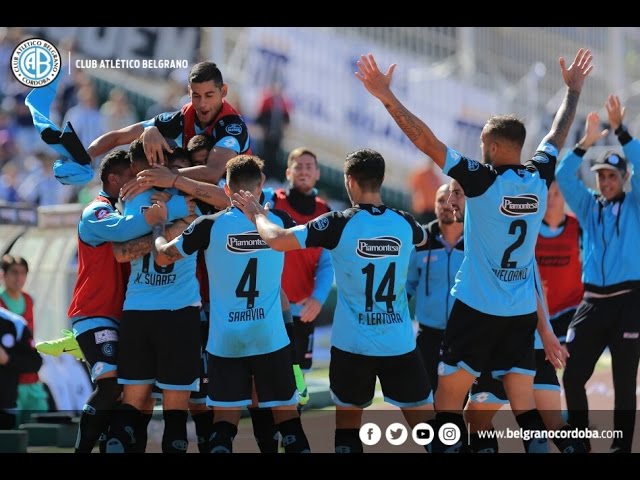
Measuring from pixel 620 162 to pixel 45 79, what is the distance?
498 centimetres

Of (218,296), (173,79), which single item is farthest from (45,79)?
(173,79)

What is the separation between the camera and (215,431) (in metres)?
6.89

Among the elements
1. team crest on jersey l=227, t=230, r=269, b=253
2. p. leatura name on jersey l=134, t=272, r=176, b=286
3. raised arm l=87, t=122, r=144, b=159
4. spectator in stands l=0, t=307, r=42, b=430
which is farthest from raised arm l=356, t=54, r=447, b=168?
spectator in stands l=0, t=307, r=42, b=430

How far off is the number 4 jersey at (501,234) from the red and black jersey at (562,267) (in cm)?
237

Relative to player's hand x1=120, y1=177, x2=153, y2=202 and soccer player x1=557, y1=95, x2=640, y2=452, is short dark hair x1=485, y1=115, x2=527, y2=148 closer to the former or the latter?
soccer player x1=557, y1=95, x2=640, y2=452

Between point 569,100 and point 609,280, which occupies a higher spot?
point 569,100

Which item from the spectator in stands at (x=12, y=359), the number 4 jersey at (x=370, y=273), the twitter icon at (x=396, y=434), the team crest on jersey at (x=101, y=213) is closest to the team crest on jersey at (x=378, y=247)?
the number 4 jersey at (x=370, y=273)

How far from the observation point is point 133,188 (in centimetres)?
722

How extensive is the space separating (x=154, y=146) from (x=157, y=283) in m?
0.95

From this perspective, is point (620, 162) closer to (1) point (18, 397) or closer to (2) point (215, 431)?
(2) point (215, 431)

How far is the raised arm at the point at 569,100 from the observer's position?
23.6 ft

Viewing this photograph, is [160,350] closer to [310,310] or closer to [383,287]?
[383,287]

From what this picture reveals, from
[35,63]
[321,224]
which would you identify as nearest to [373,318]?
[321,224]

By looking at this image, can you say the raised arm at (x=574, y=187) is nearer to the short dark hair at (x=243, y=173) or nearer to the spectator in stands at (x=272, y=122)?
the short dark hair at (x=243, y=173)
